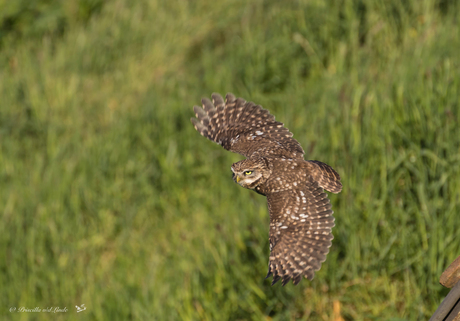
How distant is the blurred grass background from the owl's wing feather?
3.21ft

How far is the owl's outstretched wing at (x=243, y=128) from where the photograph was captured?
4.50 meters

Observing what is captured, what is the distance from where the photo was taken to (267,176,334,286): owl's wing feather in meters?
3.64

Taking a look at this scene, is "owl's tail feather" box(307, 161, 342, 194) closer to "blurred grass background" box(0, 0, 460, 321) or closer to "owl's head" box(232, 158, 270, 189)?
"owl's head" box(232, 158, 270, 189)

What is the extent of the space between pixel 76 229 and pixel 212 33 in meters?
3.55

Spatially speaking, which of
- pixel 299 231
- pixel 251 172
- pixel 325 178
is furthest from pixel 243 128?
pixel 299 231

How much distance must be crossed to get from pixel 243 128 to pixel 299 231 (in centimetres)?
129

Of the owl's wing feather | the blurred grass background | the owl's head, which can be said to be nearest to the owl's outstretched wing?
the owl's head

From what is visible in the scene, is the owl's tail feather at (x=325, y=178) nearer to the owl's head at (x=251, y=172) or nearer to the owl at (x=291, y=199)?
the owl at (x=291, y=199)

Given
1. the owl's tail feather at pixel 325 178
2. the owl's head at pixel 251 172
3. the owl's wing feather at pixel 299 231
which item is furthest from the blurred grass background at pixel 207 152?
the owl's head at pixel 251 172

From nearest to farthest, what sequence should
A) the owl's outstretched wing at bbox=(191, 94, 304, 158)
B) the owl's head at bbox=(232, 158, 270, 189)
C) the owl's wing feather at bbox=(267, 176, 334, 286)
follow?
1. the owl's wing feather at bbox=(267, 176, 334, 286)
2. the owl's head at bbox=(232, 158, 270, 189)
3. the owl's outstretched wing at bbox=(191, 94, 304, 158)

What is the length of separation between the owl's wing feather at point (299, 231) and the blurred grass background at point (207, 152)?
3.21 feet

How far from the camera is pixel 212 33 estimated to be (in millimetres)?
8617

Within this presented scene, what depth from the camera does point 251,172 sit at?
3932 millimetres

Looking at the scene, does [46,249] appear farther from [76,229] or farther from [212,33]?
[212,33]
